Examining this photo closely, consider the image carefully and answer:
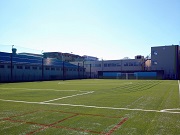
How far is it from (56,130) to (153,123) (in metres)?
3.26

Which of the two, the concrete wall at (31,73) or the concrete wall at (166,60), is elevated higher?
the concrete wall at (166,60)

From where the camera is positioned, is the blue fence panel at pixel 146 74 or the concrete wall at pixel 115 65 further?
the concrete wall at pixel 115 65

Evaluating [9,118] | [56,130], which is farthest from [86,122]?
[9,118]

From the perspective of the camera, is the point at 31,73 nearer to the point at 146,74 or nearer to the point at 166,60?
the point at 146,74

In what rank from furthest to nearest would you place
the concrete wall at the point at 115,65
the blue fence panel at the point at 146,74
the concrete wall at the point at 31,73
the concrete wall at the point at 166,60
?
1. the concrete wall at the point at 115,65
2. the concrete wall at the point at 166,60
3. the blue fence panel at the point at 146,74
4. the concrete wall at the point at 31,73

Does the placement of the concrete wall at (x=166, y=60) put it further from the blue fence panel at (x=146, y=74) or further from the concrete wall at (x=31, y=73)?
the concrete wall at (x=31, y=73)

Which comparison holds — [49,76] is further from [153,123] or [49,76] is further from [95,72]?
[153,123]

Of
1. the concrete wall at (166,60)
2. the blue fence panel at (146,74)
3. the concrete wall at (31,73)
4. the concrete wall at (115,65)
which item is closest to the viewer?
the concrete wall at (31,73)

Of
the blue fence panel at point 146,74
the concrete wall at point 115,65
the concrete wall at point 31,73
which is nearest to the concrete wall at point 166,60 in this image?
the blue fence panel at point 146,74

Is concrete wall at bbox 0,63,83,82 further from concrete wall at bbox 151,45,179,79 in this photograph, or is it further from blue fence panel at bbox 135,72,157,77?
concrete wall at bbox 151,45,179,79

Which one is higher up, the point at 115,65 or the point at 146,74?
the point at 115,65

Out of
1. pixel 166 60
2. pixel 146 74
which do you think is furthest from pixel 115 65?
pixel 166 60

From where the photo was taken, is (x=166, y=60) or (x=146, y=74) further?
(x=166, y=60)

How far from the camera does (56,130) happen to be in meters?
5.60
